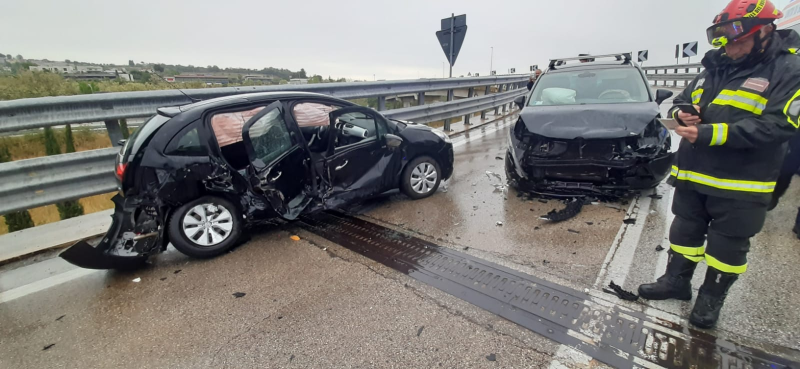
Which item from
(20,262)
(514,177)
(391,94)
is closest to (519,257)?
(514,177)

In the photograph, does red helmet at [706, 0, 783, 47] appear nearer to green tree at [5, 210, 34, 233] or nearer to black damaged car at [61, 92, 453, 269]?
black damaged car at [61, 92, 453, 269]

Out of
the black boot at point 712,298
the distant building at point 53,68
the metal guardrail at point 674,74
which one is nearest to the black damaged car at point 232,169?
the black boot at point 712,298

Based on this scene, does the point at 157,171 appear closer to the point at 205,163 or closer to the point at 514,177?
the point at 205,163

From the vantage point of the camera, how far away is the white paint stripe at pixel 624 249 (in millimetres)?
2879

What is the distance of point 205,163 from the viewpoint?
3.36m

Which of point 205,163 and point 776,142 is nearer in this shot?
point 776,142

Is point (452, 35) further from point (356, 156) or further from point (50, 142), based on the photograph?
point (50, 142)

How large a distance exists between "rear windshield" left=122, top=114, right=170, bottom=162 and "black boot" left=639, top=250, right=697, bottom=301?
13.4 feet

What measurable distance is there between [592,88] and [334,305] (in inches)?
178

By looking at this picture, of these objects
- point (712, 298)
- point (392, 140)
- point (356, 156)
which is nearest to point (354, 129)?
point (356, 156)

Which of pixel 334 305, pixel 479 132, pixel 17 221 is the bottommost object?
pixel 479 132

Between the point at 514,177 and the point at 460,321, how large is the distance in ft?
8.75

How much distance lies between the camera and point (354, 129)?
4.34 meters

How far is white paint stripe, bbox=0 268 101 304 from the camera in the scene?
9.41 ft
